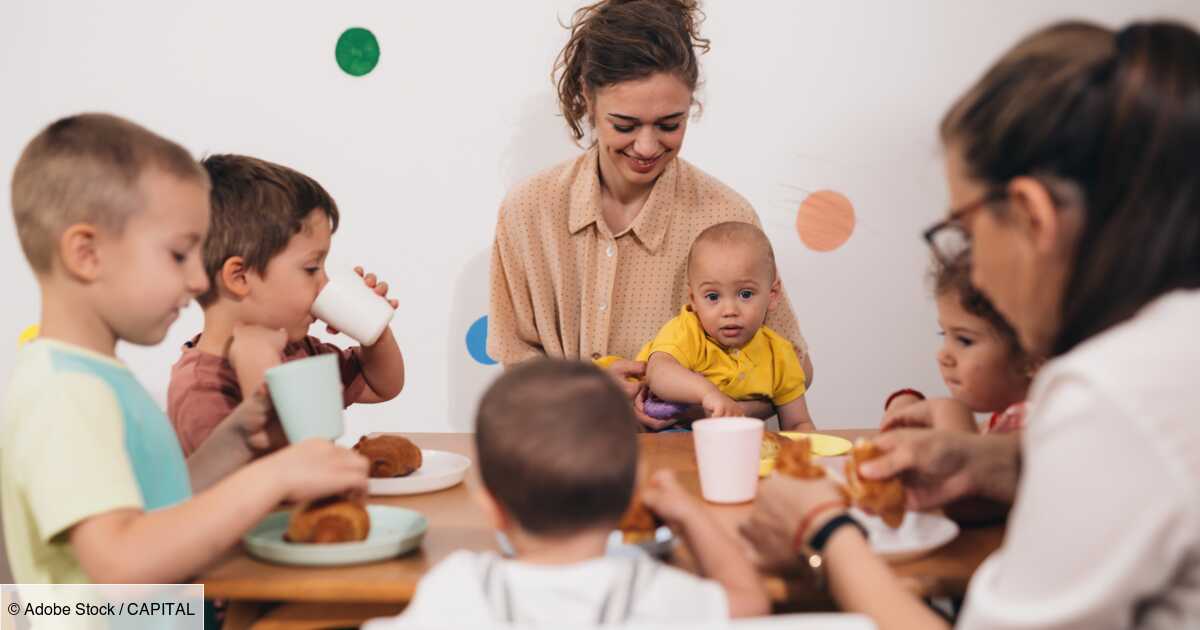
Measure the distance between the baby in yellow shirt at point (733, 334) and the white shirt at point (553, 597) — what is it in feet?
4.56

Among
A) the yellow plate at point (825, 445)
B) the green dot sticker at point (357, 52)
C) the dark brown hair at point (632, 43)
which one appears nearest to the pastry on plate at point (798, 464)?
the yellow plate at point (825, 445)

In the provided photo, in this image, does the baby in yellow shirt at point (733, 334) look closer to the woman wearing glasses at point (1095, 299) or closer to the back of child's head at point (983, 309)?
the back of child's head at point (983, 309)

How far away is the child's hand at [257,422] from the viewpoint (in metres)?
1.57

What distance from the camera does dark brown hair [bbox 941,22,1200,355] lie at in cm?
96

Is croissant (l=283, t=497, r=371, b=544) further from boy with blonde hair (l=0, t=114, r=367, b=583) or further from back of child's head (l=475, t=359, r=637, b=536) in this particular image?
back of child's head (l=475, t=359, r=637, b=536)

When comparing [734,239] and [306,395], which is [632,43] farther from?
[306,395]

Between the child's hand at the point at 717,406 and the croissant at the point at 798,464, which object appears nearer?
the croissant at the point at 798,464

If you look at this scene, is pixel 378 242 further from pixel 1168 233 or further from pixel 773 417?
pixel 1168 233

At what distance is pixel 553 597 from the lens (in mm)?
1028

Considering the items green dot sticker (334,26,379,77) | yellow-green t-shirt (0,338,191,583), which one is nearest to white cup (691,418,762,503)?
yellow-green t-shirt (0,338,191,583)

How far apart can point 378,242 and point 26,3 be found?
4.36 ft

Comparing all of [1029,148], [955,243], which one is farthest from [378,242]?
[1029,148]

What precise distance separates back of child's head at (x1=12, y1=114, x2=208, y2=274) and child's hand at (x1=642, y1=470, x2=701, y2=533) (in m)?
0.74

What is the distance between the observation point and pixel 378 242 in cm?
341
